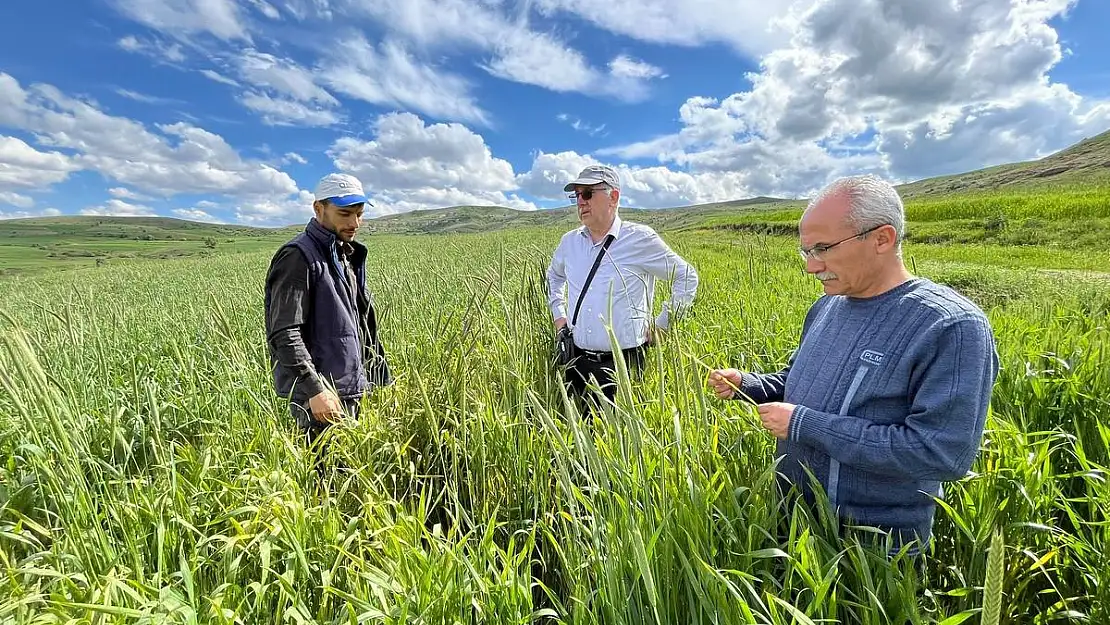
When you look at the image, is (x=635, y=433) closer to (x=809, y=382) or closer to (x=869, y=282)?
(x=809, y=382)

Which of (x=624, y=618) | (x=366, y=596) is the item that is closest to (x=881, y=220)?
(x=624, y=618)

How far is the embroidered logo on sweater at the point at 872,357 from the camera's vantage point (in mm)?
1469

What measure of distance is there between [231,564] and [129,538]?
343mm

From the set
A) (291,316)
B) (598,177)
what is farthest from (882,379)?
(291,316)

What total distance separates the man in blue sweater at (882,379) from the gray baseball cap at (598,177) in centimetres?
196

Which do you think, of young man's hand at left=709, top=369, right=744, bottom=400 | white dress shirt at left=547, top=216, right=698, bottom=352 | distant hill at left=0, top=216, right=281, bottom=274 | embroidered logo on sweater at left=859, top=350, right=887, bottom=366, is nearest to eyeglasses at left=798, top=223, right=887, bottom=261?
embroidered logo on sweater at left=859, top=350, right=887, bottom=366

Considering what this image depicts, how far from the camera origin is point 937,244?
15352 millimetres

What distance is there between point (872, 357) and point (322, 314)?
2.71 m

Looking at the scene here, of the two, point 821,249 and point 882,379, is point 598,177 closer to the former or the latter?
point 821,249

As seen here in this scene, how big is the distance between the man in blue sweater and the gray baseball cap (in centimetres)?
196

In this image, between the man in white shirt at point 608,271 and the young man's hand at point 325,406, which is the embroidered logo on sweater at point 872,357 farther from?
the young man's hand at point 325,406

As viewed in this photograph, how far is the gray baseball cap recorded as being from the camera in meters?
3.41

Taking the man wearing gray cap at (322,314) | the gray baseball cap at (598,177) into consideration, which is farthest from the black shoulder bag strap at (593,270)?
the man wearing gray cap at (322,314)

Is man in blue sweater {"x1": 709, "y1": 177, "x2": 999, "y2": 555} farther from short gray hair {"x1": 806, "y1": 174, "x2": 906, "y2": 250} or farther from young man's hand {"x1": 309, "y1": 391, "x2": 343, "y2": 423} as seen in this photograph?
young man's hand {"x1": 309, "y1": 391, "x2": 343, "y2": 423}
